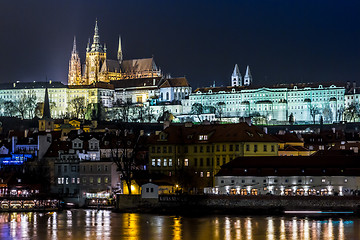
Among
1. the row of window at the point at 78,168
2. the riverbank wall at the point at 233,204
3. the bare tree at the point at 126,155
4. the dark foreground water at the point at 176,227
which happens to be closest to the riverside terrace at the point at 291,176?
the riverbank wall at the point at 233,204

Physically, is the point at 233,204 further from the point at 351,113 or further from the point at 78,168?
the point at 351,113

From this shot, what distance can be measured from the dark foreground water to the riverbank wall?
183 centimetres

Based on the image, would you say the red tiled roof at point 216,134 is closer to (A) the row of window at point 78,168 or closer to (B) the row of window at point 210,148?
(B) the row of window at point 210,148

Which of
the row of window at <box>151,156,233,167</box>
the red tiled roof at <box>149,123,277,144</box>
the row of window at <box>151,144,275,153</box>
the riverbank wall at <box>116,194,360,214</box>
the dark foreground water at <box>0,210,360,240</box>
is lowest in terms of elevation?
the dark foreground water at <box>0,210,360,240</box>

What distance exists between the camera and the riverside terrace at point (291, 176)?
5916 centimetres

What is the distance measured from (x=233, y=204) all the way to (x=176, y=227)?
806 centimetres

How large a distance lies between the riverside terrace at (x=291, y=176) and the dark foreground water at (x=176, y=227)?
5.47 metres

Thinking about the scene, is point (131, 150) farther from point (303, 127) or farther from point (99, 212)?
point (303, 127)

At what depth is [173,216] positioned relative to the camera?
190 ft

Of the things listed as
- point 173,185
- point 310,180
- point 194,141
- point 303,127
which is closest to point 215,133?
point 194,141

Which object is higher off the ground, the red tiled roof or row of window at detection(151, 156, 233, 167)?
the red tiled roof

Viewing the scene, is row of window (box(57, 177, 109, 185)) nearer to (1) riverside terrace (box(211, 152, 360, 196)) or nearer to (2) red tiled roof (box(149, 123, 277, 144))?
(2) red tiled roof (box(149, 123, 277, 144))

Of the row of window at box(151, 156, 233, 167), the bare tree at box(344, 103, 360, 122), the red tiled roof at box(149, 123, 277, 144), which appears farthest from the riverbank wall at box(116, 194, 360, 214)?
the bare tree at box(344, 103, 360, 122)

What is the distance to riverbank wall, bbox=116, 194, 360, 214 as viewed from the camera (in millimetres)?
55969
